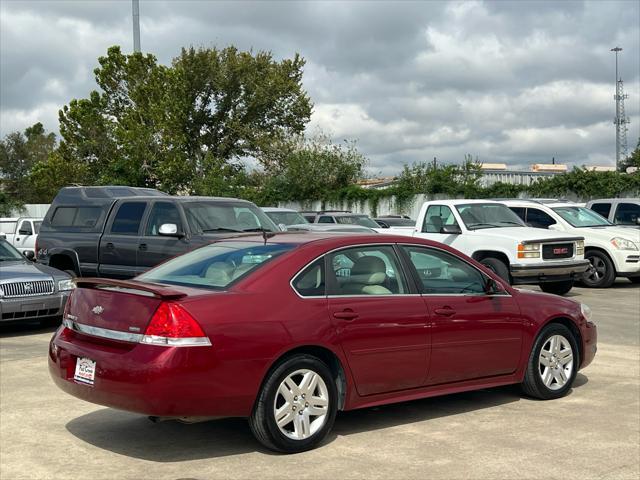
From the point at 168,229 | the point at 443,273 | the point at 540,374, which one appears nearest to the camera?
the point at 443,273

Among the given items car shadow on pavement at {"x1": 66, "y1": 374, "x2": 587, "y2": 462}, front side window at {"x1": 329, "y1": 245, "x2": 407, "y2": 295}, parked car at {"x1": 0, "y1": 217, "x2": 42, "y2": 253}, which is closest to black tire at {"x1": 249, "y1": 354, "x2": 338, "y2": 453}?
car shadow on pavement at {"x1": 66, "y1": 374, "x2": 587, "y2": 462}

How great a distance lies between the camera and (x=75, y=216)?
49.1 feet

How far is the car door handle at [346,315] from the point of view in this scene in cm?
592

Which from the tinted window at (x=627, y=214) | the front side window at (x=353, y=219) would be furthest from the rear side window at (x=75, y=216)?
the tinted window at (x=627, y=214)

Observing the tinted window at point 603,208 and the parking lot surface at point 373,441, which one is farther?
the tinted window at point 603,208

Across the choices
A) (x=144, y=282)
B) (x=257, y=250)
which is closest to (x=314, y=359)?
(x=257, y=250)

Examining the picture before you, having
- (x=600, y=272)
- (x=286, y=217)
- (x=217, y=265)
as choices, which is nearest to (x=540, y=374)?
(x=217, y=265)

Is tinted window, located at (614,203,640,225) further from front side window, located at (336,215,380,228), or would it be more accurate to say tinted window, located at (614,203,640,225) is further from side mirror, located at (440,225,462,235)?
side mirror, located at (440,225,462,235)

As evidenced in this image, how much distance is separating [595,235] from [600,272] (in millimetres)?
828

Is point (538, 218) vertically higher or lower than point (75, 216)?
lower

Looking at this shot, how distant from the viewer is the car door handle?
592cm

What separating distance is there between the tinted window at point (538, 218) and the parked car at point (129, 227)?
7.66m

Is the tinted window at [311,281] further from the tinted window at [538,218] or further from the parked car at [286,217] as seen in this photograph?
the parked car at [286,217]

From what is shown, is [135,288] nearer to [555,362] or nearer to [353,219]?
[555,362]
